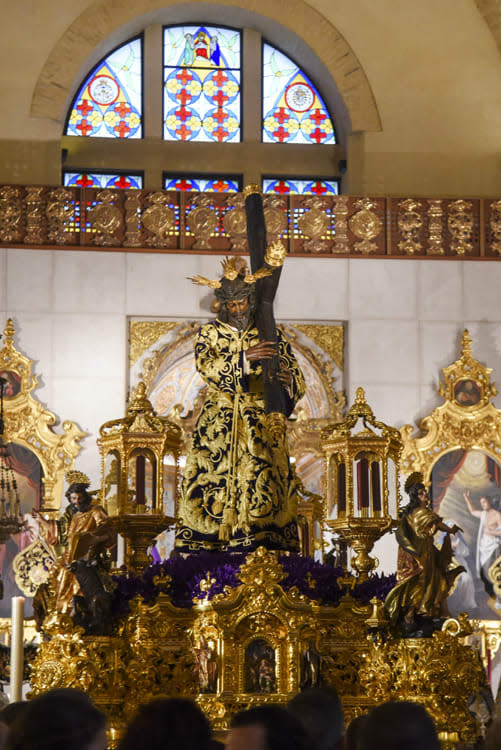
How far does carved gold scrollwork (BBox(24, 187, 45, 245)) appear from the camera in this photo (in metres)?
18.0

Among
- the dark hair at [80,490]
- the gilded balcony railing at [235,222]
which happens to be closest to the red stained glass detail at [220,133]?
the gilded balcony railing at [235,222]

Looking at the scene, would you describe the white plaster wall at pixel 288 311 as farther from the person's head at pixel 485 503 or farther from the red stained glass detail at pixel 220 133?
the red stained glass detail at pixel 220 133

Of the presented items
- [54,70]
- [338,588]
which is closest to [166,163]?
[54,70]

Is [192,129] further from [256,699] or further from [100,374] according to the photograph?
[256,699]

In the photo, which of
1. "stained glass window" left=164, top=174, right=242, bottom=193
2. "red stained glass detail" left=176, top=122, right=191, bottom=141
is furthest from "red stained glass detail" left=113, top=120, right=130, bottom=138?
"stained glass window" left=164, top=174, right=242, bottom=193

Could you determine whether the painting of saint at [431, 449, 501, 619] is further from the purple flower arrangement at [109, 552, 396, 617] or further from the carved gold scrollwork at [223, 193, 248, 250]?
the purple flower arrangement at [109, 552, 396, 617]

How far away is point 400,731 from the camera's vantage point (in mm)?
3582

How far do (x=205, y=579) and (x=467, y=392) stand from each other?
30.4 ft

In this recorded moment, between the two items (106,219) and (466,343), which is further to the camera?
(106,219)

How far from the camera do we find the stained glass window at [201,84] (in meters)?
20.6

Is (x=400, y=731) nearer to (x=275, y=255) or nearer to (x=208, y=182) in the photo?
(x=275, y=255)

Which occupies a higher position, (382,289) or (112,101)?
(112,101)

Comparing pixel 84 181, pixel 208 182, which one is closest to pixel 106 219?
pixel 84 181

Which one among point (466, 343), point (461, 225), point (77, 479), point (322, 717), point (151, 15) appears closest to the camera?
point (322, 717)
